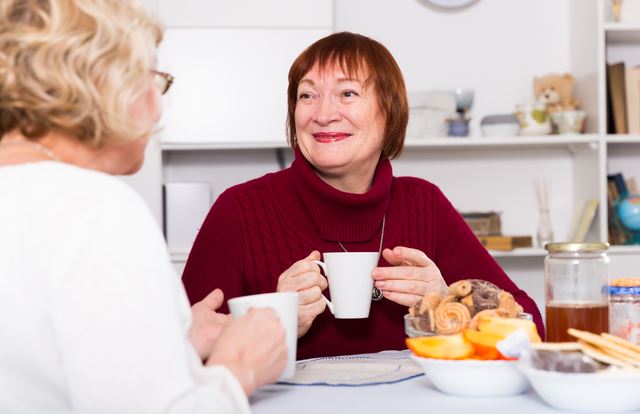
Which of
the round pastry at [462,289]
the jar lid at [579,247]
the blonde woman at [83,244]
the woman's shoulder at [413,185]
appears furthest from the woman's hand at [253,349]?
the woman's shoulder at [413,185]

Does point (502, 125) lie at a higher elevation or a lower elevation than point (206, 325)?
higher

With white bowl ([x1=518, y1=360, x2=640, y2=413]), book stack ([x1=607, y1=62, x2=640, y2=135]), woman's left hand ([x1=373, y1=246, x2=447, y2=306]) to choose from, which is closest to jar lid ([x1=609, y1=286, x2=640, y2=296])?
white bowl ([x1=518, y1=360, x2=640, y2=413])

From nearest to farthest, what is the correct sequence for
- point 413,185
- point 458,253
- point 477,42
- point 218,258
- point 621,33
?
point 218,258 < point 458,253 < point 413,185 < point 621,33 < point 477,42

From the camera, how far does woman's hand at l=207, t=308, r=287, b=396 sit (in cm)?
89

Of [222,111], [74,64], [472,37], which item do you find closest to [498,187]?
[472,37]

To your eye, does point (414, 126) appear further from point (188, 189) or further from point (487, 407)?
point (487, 407)

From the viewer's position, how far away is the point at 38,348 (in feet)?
2.51

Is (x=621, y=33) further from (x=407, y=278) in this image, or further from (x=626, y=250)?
(x=407, y=278)

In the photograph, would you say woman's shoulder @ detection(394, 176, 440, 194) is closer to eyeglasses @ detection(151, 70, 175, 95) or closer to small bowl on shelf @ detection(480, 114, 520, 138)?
eyeglasses @ detection(151, 70, 175, 95)

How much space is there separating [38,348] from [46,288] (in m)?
0.06

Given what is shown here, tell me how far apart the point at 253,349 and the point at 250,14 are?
2.50 m

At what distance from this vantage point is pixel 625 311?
1225mm

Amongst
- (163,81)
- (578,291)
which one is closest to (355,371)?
(578,291)

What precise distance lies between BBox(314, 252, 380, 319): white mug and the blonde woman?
19.1 inches
